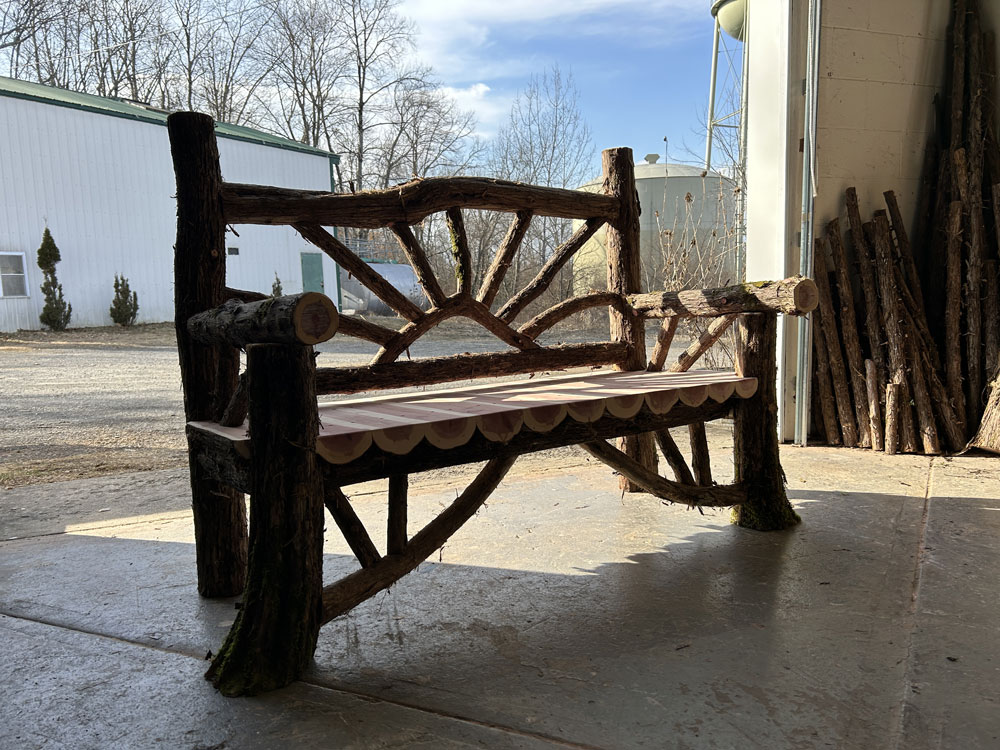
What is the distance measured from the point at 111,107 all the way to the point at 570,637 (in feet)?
57.8

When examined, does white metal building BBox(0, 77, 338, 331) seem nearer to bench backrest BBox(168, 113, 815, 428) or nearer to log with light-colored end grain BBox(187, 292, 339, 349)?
bench backrest BBox(168, 113, 815, 428)

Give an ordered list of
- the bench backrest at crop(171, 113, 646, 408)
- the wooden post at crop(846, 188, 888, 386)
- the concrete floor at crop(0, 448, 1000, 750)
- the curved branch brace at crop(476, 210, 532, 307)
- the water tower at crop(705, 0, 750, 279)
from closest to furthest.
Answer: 1. the concrete floor at crop(0, 448, 1000, 750)
2. the bench backrest at crop(171, 113, 646, 408)
3. the curved branch brace at crop(476, 210, 532, 307)
4. the wooden post at crop(846, 188, 888, 386)
5. the water tower at crop(705, 0, 750, 279)

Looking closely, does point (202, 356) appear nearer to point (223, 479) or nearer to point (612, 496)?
point (223, 479)

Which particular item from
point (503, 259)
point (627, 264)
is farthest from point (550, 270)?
point (627, 264)

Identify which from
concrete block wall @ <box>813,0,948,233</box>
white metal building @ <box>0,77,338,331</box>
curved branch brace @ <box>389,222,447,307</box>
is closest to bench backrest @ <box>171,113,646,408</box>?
curved branch brace @ <box>389,222,447,307</box>

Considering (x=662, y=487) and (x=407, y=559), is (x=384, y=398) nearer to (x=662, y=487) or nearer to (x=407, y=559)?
(x=407, y=559)

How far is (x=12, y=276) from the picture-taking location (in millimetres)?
15148

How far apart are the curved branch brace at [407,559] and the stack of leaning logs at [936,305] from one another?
317 centimetres

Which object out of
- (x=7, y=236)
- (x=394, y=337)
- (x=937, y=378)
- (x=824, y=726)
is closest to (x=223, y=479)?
(x=394, y=337)

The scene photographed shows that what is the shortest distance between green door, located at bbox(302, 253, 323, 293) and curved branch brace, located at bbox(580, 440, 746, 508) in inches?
678

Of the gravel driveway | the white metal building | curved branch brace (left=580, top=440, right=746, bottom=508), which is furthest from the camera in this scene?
the white metal building

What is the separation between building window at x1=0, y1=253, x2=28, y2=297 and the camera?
1505 cm

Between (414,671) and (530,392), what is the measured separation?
3.83 ft

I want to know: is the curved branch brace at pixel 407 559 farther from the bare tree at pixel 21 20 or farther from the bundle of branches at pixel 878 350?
the bare tree at pixel 21 20
